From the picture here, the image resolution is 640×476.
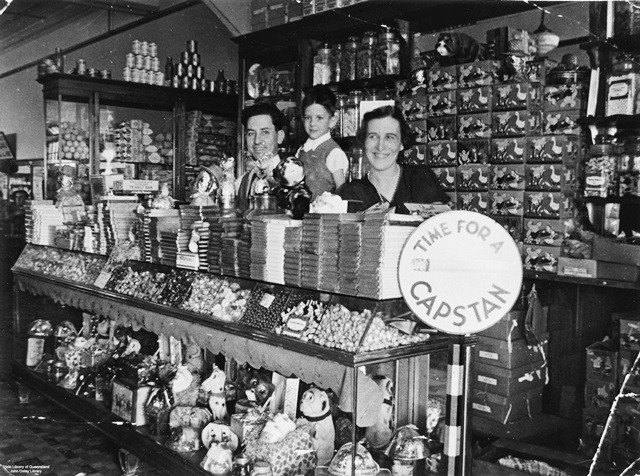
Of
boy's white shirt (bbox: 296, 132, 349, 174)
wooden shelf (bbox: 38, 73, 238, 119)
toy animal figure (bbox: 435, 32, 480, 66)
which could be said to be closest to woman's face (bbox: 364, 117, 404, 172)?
boy's white shirt (bbox: 296, 132, 349, 174)

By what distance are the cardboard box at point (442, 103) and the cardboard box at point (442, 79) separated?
0.03m

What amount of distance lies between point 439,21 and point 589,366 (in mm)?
2457

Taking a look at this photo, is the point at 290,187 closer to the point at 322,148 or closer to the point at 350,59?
the point at 322,148

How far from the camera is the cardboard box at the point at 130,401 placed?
3.08 metres

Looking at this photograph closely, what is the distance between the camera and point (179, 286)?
304 centimetres

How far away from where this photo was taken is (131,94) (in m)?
7.52

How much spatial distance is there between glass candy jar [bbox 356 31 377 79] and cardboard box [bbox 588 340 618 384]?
7.55 ft

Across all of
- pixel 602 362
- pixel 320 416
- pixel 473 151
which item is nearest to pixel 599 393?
pixel 602 362

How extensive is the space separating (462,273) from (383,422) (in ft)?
2.77

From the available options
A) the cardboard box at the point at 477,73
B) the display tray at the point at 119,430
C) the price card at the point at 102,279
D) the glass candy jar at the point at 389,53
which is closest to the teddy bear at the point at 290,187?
the display tray at the point at 119,430

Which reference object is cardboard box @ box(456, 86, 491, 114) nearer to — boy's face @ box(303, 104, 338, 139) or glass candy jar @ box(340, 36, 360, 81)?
glass candy jar @ box(340, 36, 360, 81)

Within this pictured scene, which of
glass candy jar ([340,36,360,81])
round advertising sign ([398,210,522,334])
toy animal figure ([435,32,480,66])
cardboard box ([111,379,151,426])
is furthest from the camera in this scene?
glass candy jar ([340,36,360,81])

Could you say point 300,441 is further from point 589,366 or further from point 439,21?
point 439,21

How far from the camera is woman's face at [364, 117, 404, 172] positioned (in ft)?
9.70
